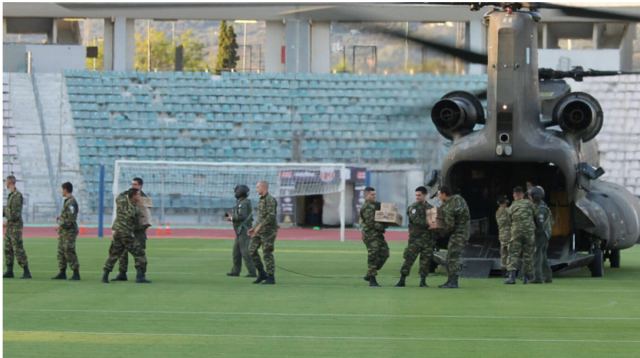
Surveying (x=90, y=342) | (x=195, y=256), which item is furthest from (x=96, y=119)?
(x=90, y=342)

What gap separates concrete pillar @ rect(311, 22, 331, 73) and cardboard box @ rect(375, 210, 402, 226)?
2870 centimetres

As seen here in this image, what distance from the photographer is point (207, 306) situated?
1708 centimetres

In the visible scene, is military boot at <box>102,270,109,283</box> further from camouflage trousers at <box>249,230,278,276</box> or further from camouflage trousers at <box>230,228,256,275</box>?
camouflage trousers at <box>230,228,256,275</box>

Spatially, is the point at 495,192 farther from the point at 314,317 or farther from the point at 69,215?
the point at 314,317

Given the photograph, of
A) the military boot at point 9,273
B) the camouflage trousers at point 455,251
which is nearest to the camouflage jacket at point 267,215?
the camouflage trousers at point 455,251

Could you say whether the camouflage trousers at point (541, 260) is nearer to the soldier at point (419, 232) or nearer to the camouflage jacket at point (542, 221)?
the camouflage jacket at point (542, 221)

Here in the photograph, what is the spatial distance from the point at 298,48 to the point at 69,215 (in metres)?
28.0

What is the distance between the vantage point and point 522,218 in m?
20.7

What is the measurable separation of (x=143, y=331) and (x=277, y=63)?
3514 cm

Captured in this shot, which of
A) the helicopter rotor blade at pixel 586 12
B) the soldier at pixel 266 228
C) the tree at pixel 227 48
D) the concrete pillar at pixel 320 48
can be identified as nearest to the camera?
the helicopter rotor blade at pixel 586 12

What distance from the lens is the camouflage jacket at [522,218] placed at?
67.9 feet

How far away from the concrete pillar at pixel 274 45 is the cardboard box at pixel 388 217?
29.2 meters

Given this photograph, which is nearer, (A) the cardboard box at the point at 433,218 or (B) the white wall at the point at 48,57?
(A) the cardboard box at the point at 433,218

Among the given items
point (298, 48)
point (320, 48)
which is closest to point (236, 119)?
point (298, 48)
